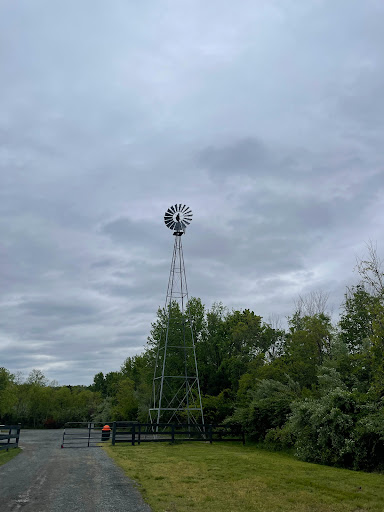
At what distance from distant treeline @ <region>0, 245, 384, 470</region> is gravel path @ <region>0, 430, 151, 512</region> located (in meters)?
8.63

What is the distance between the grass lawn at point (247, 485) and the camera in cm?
938

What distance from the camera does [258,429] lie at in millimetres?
24688

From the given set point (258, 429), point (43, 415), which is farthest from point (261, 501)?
point (43, 415)

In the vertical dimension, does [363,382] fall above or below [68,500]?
above

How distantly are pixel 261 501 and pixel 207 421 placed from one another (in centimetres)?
2451

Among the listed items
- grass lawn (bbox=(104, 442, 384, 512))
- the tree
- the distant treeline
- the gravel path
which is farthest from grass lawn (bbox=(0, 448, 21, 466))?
the tree

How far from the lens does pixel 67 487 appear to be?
440 inches

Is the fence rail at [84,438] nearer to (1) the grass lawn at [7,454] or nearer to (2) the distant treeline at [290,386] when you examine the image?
(1) the grass lawn at [7,454]

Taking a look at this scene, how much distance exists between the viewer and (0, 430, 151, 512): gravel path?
9.07 metres

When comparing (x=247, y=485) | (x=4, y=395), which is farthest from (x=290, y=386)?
(x=4, y=395)

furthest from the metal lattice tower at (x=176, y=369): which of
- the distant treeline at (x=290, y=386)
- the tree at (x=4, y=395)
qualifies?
the tree at (x=4, y=395)

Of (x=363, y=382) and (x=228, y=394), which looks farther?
(x=228, y=394)

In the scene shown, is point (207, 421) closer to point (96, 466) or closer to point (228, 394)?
point (228, 394)

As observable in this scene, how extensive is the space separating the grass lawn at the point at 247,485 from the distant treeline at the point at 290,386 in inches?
65.3
